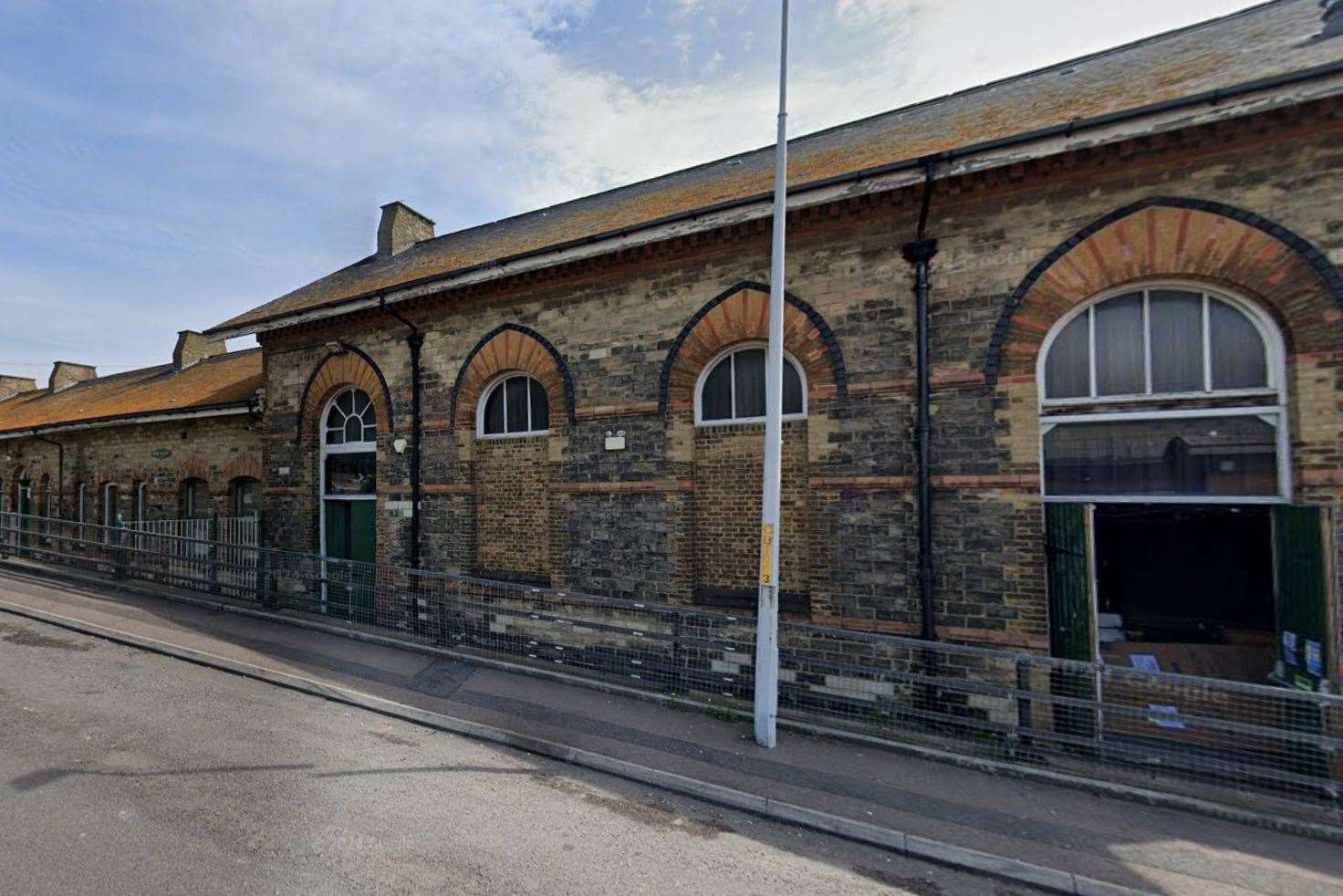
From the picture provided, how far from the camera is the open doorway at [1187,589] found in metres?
6.08

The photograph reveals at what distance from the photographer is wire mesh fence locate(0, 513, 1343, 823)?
16.0 ft

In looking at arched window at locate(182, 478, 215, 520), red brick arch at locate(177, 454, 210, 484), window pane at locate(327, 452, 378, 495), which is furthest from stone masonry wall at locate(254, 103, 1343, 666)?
arched window at locate(182, 478, 215, 520)

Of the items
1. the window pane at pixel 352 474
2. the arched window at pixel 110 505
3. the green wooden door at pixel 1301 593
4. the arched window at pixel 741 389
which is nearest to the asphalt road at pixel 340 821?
the green wooden door at pixel 1301 593

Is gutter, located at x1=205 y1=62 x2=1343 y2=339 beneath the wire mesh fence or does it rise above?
above

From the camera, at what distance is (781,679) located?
680cm

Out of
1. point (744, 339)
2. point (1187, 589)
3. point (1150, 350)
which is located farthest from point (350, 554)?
point (1187, 589)

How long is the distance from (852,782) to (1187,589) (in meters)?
4.61

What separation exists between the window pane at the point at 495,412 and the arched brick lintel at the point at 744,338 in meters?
2.93

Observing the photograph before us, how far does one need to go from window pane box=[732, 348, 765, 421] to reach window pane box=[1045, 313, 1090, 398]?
299 centimetres

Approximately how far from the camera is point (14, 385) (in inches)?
1114

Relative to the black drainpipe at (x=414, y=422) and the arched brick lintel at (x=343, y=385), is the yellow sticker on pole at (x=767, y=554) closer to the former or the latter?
the black drainpipe at (x=414, y=422)

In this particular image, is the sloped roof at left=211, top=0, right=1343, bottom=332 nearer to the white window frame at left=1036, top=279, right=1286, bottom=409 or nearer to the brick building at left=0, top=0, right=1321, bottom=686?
the brick building at left=0, top=0, right=1321, bottom=686

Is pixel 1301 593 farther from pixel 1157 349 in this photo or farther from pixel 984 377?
pixel 984 377

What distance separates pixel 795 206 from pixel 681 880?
627 cm
